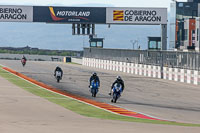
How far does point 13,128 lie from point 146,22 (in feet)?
161

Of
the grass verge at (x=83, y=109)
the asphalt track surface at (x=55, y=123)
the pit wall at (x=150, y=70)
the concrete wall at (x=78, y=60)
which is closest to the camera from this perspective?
the asphalt track surface at (x=55, y=123)

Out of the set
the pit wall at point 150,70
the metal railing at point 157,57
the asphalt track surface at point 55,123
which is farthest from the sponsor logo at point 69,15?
the asphalt track surface at point 55,123

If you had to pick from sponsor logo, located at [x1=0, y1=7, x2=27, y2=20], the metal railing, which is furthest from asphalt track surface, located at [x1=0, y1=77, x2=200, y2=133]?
sponsor logo, located at [x1=0, y1=7, x2=27, y2=20]

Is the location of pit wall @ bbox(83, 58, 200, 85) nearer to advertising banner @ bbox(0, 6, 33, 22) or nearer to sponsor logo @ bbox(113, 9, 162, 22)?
sponsor logo @ bbox(113, 9, 162, 22)

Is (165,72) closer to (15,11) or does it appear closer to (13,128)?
(15,11)

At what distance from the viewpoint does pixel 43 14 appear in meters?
61.0

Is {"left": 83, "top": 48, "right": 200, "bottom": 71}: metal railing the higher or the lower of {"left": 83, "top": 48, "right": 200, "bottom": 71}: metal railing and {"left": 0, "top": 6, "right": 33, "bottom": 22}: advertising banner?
the lower

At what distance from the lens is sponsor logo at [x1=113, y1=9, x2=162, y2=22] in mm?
61969

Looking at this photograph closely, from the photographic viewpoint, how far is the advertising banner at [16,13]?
6144 centimetres

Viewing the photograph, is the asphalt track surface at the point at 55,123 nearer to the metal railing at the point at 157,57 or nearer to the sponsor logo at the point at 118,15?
the metal railing at the point at 157,57

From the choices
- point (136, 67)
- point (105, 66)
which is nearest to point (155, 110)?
point (136, 67)

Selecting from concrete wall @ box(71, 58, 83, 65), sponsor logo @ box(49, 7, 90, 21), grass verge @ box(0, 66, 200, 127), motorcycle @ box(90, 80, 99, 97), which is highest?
sponsor logo @ box(49, 7, 90, 21)

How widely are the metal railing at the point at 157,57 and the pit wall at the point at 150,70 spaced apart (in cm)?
38

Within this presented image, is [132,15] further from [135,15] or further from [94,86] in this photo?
[94,86]
